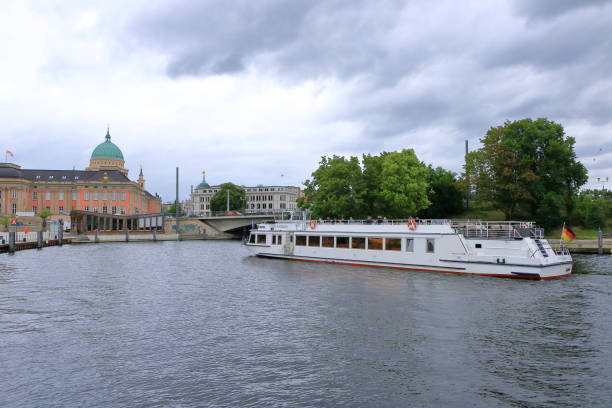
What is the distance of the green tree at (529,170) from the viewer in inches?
2729

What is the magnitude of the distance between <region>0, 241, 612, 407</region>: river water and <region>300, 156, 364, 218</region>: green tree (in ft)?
114

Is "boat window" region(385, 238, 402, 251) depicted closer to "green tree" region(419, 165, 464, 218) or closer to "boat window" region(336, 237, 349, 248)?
"boat window" region(336, 237, 349, 248)

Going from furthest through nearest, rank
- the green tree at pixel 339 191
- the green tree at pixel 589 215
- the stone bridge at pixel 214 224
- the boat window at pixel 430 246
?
the stone bridge at pixel 214 224, the green tree at pixel 589 215, the green tree at pixel 339 191, the boat window at pixel 430 246

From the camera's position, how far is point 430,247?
3997 centimetres

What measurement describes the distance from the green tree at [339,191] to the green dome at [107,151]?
12781cm

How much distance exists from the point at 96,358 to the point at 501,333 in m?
16.5

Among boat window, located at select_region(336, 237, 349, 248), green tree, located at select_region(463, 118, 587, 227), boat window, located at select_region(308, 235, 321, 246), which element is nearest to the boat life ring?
boat window, located at select_region(336, 237, 349, 248)

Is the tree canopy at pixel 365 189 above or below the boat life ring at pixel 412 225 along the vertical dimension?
above

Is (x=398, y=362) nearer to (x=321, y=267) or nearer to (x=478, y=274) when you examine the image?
(x=478, y=274)

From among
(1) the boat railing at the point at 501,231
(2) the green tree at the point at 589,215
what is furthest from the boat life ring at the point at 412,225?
(2) the green tree at the point at 589,215

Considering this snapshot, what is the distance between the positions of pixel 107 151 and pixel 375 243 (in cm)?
15598

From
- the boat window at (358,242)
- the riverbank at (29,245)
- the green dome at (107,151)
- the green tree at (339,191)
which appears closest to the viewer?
the boat window at (358,242)

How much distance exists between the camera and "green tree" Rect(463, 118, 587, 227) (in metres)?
69.3

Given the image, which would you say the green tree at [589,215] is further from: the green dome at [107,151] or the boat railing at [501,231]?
the green dome at [107,151]
